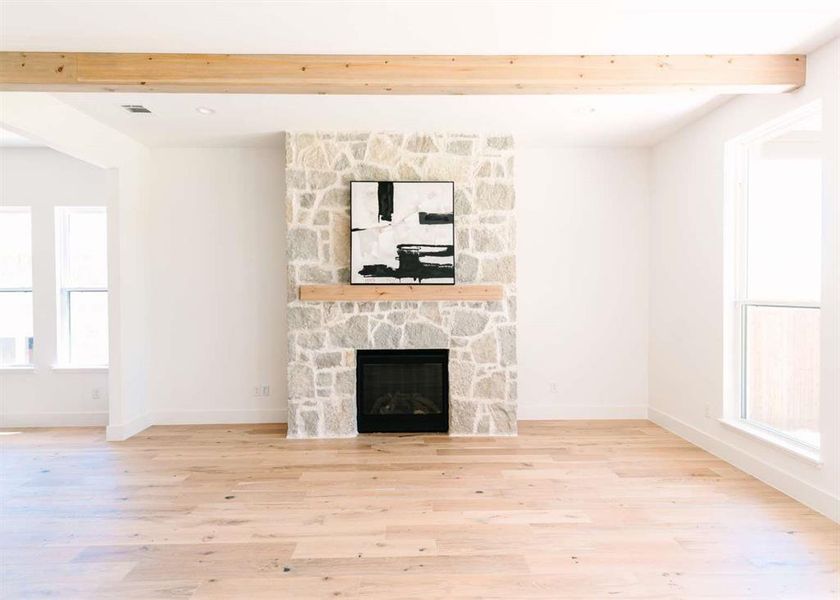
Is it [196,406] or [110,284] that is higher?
[110,284]

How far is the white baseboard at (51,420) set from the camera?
5055mm

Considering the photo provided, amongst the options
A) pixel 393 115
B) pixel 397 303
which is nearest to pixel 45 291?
pixel 397 303

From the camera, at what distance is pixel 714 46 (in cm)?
297

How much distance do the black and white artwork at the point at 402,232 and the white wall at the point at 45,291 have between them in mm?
2829

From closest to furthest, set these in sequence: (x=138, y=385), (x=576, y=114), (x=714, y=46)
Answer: (x=714, y=46), (x=576, y=114), (x=138, y=385)

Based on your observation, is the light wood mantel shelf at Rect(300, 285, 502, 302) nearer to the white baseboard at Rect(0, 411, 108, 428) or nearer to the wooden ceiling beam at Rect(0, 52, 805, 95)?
the wooden ceiling beam at Rect(0, 52, 805, 95)

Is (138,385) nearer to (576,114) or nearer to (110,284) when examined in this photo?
(110,284)


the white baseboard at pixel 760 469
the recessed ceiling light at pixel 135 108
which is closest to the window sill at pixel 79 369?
the recessed ceiling light at pixel 135 108

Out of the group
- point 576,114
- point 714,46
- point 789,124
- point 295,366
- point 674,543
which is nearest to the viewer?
point 674,543

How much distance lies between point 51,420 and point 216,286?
217 centimetres

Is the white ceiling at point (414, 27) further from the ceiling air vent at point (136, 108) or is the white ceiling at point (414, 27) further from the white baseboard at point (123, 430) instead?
the white baseboard at point (123, 430)

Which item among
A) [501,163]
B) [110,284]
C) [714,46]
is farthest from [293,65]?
[110,284]

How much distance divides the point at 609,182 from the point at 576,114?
1.31 m

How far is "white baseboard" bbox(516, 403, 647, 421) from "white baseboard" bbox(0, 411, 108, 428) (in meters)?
4.35
